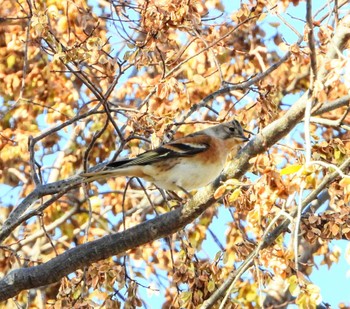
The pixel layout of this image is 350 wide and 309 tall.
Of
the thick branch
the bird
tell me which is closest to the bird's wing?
the bird

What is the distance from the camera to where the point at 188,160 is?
8109mm

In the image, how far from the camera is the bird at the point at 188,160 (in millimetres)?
7695

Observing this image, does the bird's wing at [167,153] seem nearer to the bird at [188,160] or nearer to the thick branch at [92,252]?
the bird at [188,160]

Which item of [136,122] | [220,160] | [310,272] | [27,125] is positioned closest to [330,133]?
[310,272]

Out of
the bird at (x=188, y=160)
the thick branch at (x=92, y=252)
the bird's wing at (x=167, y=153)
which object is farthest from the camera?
the bird at (x=188, y=160)

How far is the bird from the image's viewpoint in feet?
25.2

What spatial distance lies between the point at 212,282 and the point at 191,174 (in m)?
2.08

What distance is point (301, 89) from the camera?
1376cm

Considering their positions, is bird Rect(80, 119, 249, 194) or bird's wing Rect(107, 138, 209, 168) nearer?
bird's wing Rect(107, 138, 209, 168)

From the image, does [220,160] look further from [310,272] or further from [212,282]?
[310,272]

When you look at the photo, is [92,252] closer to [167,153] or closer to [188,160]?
[167,153]

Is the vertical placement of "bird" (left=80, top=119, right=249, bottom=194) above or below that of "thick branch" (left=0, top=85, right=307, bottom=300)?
above

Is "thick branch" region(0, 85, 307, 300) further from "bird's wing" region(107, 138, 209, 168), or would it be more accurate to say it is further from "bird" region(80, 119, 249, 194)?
"bird" region(80, 119, 249, 194)

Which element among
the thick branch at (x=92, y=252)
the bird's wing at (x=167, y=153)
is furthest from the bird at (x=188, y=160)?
the thick branch at (x=92, y=252)
